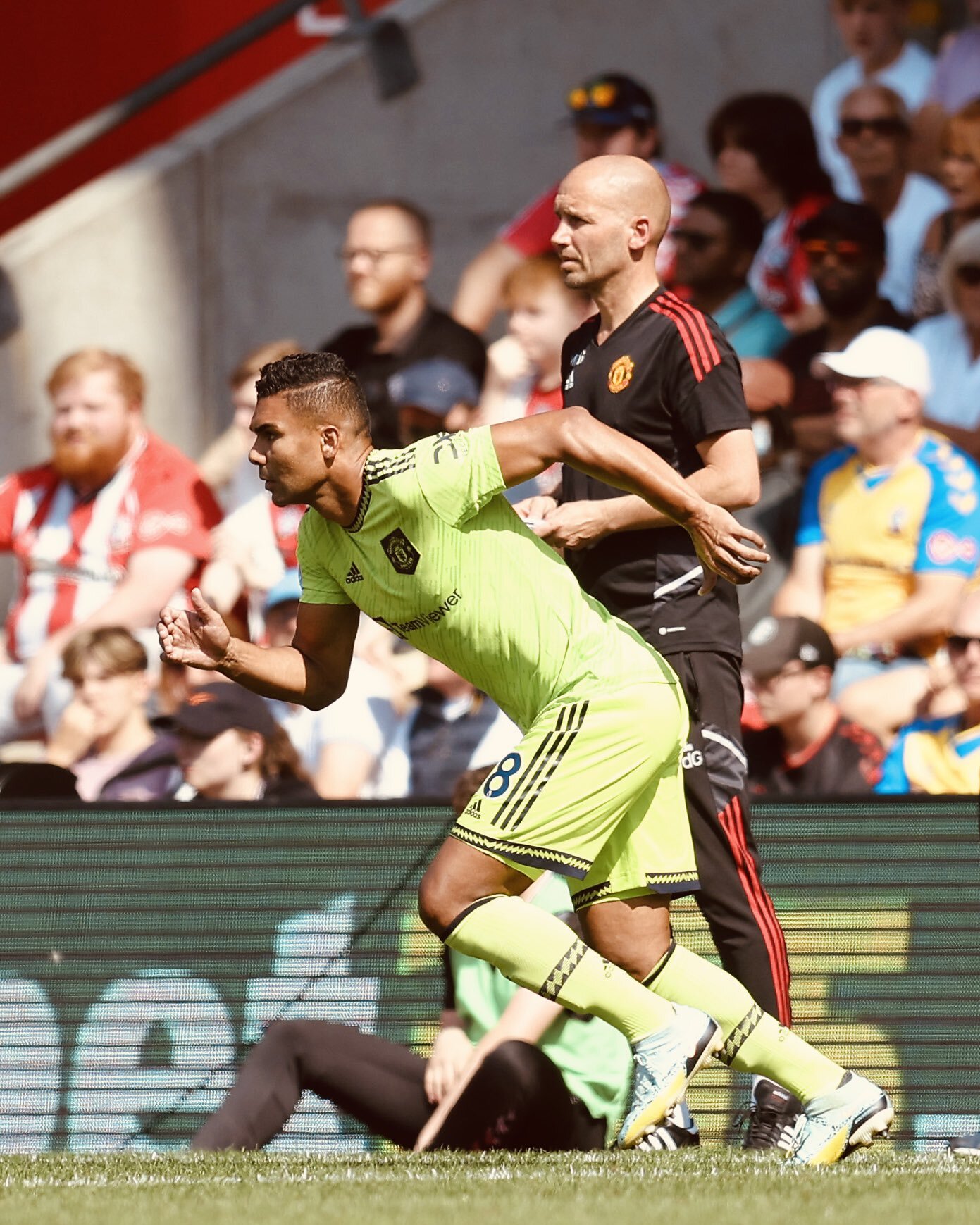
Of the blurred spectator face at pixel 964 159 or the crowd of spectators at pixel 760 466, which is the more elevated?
the blurred spectator face at pixel 964 159

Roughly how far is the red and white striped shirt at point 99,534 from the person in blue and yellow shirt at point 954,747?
3065mm

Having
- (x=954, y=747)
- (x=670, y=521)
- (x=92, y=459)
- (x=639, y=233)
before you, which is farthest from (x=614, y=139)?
A: (x=670, y=521)

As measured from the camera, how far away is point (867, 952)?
18.4 feet

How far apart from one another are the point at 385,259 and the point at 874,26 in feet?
8.00

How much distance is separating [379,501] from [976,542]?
400 centimetres

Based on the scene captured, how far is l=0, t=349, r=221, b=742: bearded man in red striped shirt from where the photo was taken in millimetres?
8531

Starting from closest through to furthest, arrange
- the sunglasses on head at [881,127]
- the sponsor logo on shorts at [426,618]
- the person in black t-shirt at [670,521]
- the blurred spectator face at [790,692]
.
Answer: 1. the sponsor logo on shorts at [426,618]
2. the person in black t-shirt at [670,521]
3. the blurred spectator face at [790,692]
4. the sunglasses on head at [881,127]

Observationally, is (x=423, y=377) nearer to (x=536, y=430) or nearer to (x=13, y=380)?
(x=13, y=380)

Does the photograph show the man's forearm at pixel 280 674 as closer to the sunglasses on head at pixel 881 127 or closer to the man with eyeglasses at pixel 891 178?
the man with eyeglasses at pixel 891 178

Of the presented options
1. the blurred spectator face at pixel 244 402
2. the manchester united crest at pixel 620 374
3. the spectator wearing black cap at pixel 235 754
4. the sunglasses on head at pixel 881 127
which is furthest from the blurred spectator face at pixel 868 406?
the manchester united crest at pixel 620 374

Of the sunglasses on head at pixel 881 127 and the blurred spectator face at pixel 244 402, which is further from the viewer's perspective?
the sunglasses on head at pixel 881 127

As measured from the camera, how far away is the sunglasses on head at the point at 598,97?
361 inches

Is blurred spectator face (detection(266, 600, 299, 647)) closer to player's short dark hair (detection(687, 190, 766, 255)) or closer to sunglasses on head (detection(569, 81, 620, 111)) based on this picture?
player's short dark hair (detection(687, 190, 766, 255))

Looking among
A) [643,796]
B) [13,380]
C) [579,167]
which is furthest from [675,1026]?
[13,380]
